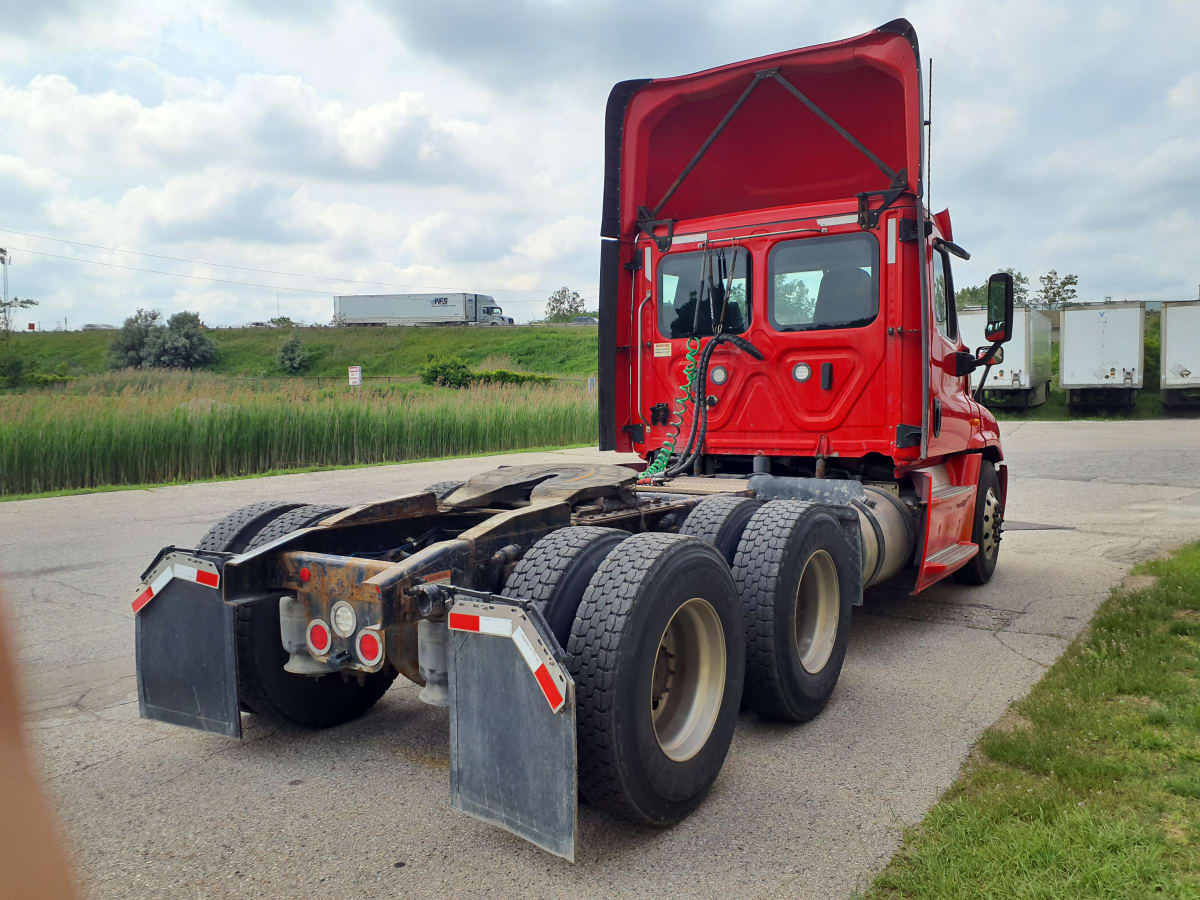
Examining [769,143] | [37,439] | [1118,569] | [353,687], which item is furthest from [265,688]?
[37,439]

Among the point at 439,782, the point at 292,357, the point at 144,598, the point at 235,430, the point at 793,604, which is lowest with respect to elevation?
the point at 439,782

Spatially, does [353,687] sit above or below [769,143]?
below

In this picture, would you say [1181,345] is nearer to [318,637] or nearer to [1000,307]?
[1000,307]

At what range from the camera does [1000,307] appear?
6164 mm

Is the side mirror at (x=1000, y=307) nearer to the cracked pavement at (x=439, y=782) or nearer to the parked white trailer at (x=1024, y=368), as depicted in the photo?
the cracked pavement at (x=439, y=782)

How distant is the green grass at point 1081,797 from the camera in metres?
2.73

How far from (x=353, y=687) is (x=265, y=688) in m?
0.56

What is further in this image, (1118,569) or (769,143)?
(1118,569)

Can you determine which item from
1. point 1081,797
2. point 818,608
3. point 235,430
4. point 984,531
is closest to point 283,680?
point 818,608

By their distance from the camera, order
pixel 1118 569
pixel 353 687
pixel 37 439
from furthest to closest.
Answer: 1. pixel 37 439
2. pixel 1118 569
3. pixel 353 687

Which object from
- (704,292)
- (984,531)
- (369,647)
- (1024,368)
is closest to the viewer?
(369,647)

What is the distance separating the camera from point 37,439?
13.2 m

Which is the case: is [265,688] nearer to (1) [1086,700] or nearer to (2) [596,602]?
(2) [596,602]

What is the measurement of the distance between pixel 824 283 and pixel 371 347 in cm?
6774
